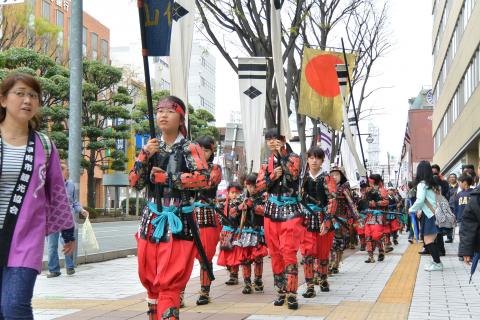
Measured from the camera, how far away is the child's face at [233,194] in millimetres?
10211

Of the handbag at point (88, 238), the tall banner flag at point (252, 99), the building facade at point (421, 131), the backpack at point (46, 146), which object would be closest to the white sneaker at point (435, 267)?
the tall banner flag at point (252, 99)

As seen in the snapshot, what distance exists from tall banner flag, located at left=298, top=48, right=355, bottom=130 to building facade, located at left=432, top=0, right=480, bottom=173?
9.80 meters

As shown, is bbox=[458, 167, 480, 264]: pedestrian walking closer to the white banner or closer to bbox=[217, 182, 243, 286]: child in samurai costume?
the white banner

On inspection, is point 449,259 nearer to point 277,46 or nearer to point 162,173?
point 277,46

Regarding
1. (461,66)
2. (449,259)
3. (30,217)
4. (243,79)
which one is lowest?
(449,259)

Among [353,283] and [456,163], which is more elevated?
[456,163]

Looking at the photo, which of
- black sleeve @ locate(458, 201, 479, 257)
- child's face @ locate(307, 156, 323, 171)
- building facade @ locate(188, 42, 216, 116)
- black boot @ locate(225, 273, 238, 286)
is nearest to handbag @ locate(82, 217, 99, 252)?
black boot @ locate(225, 273, 238, 286)

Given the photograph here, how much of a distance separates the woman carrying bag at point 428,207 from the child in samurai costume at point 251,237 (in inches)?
137

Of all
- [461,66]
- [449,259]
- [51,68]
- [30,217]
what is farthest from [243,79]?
[51,68]

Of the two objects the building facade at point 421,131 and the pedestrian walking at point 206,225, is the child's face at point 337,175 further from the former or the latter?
the building facade at point 421,131

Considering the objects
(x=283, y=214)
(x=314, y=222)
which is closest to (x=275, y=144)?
(x=283, y=214)

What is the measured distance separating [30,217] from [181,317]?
3.53 m

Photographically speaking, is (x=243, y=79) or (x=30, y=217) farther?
(x=243, y=79)

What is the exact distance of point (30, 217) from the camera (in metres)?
4.05
